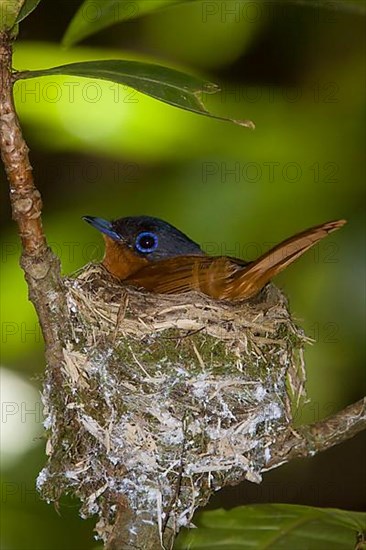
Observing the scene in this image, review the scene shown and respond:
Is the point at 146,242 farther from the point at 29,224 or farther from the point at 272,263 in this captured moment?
the point at 29,224

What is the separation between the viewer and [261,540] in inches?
147

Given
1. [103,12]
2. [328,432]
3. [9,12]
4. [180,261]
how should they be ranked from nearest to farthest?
[9,12]
[328,432]
[103,12]
[180,261]

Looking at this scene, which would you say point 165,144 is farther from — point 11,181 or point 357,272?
point 11,181

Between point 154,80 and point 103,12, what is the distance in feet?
1.88

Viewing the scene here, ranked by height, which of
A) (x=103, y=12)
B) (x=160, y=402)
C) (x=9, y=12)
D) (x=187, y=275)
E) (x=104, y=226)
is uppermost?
(x=103, y=12)

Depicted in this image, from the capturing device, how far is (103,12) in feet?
10.9

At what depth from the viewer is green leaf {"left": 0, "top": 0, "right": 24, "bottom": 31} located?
249cm

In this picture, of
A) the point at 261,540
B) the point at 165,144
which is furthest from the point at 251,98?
the point at 261,540

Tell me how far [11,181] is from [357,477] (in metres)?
4.36

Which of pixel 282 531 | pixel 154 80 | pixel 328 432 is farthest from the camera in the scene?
pixel 282 531

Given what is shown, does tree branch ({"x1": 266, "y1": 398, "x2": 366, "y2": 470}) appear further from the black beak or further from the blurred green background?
the black beak

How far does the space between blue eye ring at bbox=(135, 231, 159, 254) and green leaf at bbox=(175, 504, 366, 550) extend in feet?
5.55

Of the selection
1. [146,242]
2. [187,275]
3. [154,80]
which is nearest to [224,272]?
[187,275]

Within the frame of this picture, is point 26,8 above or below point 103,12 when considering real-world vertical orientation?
below
